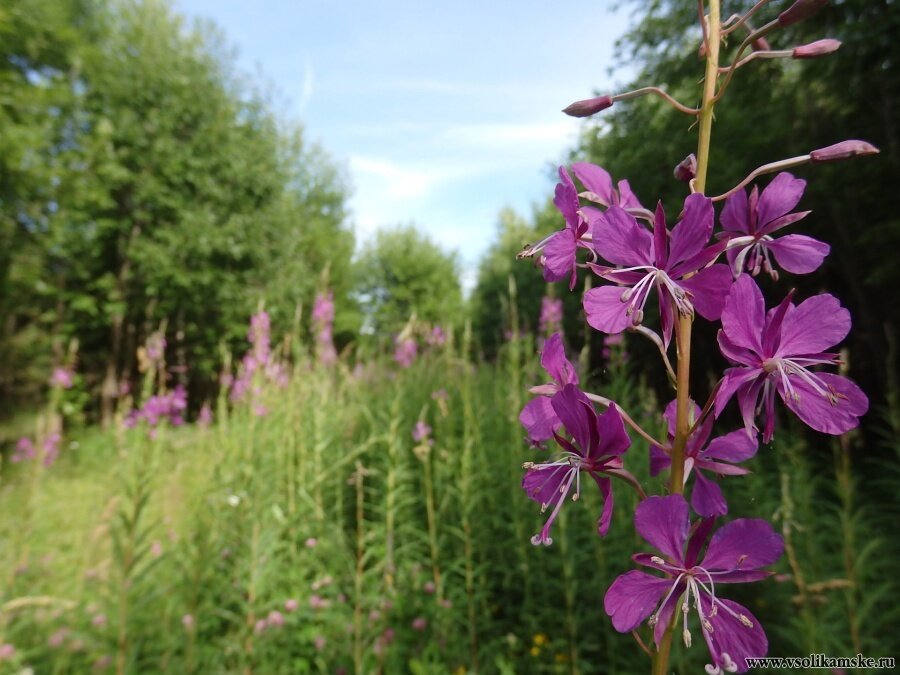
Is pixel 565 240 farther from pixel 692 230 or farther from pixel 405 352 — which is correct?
pixel 405 352

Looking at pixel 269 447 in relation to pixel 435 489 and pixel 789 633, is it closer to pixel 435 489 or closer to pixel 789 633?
pixel 435 489

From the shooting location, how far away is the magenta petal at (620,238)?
71 cm

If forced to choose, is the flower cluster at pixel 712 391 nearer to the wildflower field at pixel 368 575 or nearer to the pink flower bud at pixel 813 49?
the pink flower bud at pixel 813 49

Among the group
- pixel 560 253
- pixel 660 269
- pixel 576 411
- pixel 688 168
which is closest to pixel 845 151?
pixel 688 168

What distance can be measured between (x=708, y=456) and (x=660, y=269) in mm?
290

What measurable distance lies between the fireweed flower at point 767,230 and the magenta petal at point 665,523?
359 mm

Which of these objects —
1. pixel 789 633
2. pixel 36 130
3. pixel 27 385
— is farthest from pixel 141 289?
pixel 789 633

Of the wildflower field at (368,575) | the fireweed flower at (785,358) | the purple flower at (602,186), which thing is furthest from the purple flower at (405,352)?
the fireweed flower at (785,358)

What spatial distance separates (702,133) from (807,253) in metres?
0.27

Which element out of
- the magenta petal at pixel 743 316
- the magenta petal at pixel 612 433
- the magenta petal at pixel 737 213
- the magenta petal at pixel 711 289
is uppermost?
the magenta petal at pixel 737 213

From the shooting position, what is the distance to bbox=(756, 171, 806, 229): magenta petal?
2.53 feet

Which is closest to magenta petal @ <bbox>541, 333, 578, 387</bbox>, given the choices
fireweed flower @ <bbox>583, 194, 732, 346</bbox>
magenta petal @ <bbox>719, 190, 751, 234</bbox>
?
fireweed flower @ <bbox>583, 194, 732, 346</bbox>

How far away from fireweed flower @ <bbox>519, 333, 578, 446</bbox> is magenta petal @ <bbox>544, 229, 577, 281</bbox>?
11 centimetres

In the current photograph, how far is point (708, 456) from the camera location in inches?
30.9
